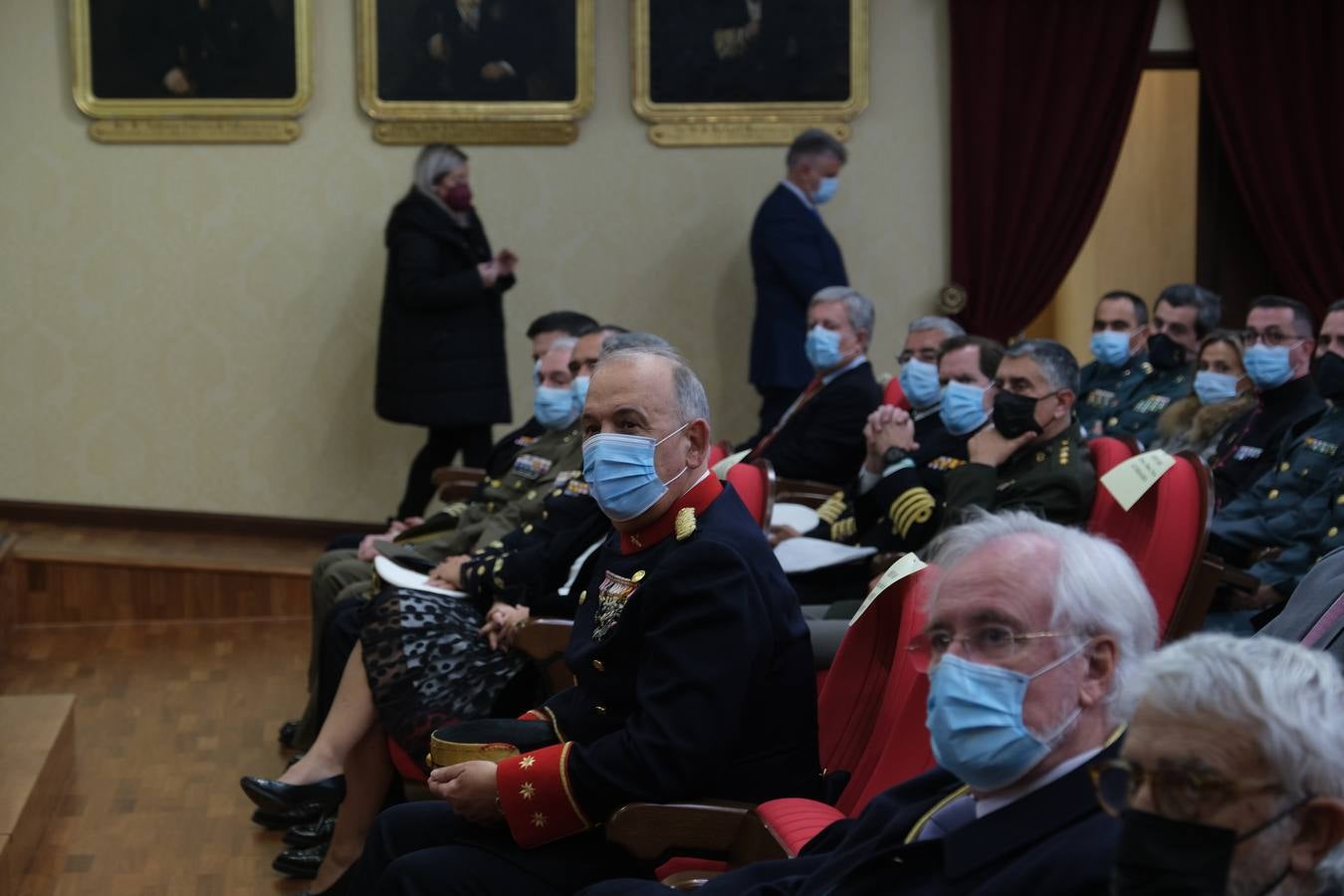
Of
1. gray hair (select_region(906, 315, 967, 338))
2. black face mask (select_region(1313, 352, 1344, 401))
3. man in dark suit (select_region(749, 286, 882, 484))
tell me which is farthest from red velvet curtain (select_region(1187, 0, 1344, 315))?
black face mask (select_region(1313, 352, 1344, 401))

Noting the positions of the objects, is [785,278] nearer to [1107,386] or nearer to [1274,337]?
[1107,386]

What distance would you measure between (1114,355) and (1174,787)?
202 inches

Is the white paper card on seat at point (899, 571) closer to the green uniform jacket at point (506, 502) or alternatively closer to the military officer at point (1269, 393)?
the green uniform jacket at point (506, 502)

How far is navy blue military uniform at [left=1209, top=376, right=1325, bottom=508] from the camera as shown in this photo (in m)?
4.79

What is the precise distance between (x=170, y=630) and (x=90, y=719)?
141 centimetres

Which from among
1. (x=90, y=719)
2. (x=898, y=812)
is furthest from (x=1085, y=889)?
(x=90, y=719)

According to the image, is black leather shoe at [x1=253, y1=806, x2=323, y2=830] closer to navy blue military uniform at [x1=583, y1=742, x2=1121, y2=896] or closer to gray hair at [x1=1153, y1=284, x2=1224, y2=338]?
navy blue military uniform at [x1=583, y1=742, x2=1121, y2=896]

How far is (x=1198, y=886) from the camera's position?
145 cm

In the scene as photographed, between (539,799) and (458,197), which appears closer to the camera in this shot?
(539,799)

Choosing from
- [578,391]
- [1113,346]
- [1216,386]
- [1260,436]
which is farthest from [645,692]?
[1113,346]

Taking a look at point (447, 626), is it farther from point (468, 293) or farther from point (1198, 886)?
point (468, 293)

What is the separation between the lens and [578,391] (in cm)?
475

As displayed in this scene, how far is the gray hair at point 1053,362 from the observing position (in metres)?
4.20

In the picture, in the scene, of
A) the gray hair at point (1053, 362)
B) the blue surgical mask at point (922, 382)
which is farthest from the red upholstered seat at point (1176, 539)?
the blue surgical mask at point (922, 382)
